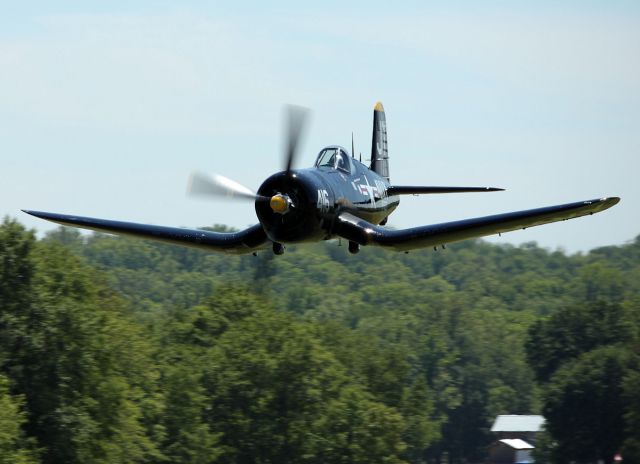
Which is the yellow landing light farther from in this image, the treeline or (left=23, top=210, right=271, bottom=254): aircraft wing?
the treeline

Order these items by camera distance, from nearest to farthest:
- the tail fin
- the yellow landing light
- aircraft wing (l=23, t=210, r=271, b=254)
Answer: the yellow landing light < aircraft wing (l=23, t=210, r=271, b=254) < the tail fin

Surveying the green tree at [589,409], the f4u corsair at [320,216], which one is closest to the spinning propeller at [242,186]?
the f4u corsair at [320,216]

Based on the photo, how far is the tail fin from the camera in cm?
3725

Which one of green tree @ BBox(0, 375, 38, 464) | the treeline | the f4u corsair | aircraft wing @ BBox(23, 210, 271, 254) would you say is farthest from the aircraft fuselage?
the treeline

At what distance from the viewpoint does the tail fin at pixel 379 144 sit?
37250 mm

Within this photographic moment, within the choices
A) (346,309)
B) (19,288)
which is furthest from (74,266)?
(346,309)

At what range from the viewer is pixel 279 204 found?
26.3 meters

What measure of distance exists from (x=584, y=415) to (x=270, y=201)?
248 feet

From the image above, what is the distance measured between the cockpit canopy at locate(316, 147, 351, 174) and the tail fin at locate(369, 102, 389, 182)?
7.10m

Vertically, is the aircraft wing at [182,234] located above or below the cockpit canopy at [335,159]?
below

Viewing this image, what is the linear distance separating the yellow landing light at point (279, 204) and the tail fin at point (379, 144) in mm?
10598

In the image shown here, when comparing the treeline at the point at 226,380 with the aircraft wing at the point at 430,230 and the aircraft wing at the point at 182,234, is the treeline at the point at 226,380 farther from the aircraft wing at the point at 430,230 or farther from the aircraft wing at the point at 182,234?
the aircraft wing at the point at 430,230

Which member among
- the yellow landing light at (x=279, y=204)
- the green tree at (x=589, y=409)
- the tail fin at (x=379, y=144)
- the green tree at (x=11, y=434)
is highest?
the green tree at (x=589, y=409)

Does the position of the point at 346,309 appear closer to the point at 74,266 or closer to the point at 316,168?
the point at 74,266
